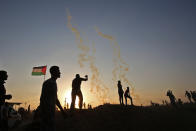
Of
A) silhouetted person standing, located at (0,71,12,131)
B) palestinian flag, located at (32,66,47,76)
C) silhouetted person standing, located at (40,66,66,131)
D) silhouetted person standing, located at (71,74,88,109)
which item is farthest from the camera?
palestinian flag, located at (32,66,47,76)

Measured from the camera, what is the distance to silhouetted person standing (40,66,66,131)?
283 centimetres

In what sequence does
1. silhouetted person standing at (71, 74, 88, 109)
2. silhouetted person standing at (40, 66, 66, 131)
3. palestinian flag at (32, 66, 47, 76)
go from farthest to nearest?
1. palestinian flag at (32, 66, 47, 76)
2. silhouetted person standing at (71, 74, 88, 109)
3. silhouetted person standing at (40, 66, 66, 131)

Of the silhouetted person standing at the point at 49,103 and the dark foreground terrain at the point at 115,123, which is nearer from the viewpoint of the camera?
the silhouetted person standing at the point at 49,103

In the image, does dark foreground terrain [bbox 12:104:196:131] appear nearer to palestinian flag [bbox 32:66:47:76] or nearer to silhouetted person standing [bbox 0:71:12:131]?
silhouetted person standing [bbox 0:71:12:131]

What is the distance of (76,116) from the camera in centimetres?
873

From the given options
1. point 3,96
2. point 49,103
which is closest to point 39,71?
point 3,96

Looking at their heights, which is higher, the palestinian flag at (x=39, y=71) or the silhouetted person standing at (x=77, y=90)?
the palestinian flag at (x=39, y=71)

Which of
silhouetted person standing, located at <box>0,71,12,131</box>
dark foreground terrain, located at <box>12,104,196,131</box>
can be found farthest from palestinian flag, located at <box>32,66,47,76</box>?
silhouetted person standing, located at <box>0,71,12,131</box>

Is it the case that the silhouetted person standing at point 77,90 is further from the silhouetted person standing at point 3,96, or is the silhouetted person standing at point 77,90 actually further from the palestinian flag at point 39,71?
the palestinian flag at point 39,71

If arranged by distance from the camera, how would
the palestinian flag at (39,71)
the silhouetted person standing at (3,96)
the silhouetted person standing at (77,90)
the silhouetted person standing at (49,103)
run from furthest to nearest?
1. the palestinian flag at (39,71)
2. the silhouetted person standing at (77,90)
3. the silhouetted person standing at (3,96)
4. the silhouetted person standing at (49,103)

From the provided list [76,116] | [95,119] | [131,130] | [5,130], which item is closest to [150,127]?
[131,130]

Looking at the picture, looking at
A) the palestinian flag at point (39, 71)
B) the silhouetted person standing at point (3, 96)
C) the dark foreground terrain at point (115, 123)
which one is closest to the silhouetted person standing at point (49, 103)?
the silhouetted person standing at point (3, 96)

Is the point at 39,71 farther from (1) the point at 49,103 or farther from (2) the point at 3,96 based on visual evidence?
(1) the point at 49,103

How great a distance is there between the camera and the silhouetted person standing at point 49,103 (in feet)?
9.30
